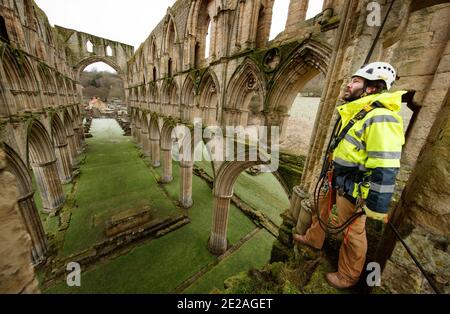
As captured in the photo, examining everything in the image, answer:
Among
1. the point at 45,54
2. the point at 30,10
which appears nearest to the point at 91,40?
the point at 45,54

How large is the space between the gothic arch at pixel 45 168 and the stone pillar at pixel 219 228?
8.15m

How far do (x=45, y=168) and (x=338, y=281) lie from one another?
1198cm

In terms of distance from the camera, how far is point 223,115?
19.9 feet

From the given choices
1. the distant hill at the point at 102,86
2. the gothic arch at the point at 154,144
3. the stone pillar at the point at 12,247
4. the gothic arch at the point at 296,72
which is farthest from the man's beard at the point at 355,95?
the distant hill at the point at 102,86

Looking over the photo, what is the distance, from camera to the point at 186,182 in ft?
29.8

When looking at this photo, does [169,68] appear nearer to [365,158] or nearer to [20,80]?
[20,80]

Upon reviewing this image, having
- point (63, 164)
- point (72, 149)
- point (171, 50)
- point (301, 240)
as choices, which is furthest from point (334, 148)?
point (72, 149)

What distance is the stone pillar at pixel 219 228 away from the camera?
6664 mm

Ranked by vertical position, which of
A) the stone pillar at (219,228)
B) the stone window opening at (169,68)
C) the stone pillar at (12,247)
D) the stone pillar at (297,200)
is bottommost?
the stone pillar at (219,228)

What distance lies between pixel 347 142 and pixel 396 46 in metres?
3.51

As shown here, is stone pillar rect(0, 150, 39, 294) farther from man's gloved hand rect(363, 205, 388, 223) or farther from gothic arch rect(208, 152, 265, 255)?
gothic arch rect(208, 152, 265, 255)

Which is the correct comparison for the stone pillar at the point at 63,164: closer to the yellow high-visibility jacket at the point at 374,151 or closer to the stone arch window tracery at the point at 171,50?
the stone arch window tracery at the point at 171,50

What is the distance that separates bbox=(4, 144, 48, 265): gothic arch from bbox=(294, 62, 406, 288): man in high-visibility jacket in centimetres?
881
